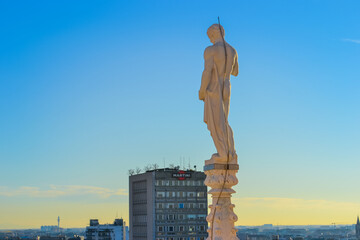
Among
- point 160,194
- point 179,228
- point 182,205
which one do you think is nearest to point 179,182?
point 160,194

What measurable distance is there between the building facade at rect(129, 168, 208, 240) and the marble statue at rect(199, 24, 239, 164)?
149940 millimetres

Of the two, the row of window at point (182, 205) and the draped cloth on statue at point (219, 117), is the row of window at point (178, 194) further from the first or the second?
the draped cloth on statue at point (219, 117)

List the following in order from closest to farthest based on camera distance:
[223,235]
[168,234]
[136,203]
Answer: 1. [223,235]
2. [168,234]
3. [136,203]

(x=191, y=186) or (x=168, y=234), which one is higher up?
(x=191, y=186)

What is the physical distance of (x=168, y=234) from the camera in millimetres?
161750

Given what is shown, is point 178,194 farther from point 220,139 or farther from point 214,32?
point 220,139

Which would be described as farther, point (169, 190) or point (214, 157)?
point (169, 190)

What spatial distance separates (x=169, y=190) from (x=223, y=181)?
153 meters

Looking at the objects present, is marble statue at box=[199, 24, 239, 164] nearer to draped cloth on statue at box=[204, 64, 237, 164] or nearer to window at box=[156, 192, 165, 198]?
draped cloth on statue at box=[204, 64, 237, 164]

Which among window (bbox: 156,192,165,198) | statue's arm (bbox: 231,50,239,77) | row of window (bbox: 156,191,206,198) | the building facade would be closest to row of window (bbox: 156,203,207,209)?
the building facade

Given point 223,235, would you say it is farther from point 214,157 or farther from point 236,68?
point 236,68

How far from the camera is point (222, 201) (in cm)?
1236

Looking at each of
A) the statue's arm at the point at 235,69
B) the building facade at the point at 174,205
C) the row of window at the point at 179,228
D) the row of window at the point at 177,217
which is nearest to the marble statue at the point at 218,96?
the statue's arm at the point at 235,69

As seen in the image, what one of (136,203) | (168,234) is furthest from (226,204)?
(136,203)
